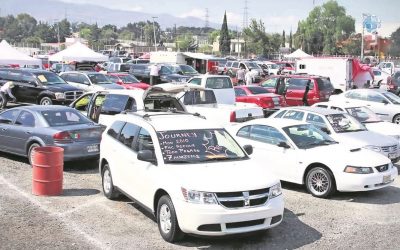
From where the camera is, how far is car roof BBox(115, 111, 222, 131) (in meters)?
8.13

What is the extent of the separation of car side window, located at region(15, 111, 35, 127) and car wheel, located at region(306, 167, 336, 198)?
6.40 meters

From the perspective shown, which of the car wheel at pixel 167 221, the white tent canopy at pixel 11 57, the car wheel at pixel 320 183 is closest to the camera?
the car wheel at pixel 167 221

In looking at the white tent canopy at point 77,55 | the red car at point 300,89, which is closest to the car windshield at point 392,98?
the red car at point 300,89

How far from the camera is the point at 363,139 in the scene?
39.5 feet

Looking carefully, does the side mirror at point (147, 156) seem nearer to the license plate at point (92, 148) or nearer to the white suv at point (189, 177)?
the white suv at point (189, 177)

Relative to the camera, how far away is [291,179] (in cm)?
1043

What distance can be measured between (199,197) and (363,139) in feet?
21.6

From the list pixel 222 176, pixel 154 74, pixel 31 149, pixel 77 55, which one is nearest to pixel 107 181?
pixel 222 176

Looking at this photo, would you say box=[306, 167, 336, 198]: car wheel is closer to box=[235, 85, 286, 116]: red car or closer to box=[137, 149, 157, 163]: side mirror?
box=[137, 149, 157, 163]: side mirror

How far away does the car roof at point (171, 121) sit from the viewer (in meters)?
8.13

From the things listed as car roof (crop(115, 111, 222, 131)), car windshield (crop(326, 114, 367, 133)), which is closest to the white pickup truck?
car windshield (crop(326, 114, 367, 133))

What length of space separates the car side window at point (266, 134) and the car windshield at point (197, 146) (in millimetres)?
2638

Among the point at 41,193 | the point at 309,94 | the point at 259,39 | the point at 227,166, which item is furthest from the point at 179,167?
the point at 259,39

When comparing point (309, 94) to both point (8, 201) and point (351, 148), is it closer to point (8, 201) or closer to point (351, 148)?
point (351, 148)
